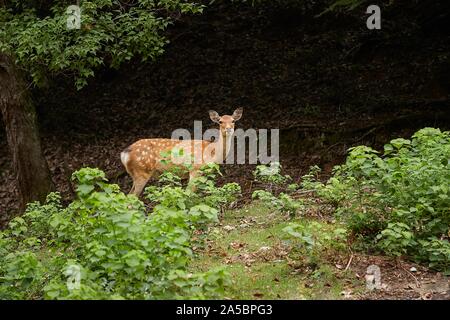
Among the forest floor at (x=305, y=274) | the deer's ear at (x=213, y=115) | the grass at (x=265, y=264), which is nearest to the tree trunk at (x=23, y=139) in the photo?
the deer's ear at (x=213, y=115)

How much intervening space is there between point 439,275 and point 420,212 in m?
0.69

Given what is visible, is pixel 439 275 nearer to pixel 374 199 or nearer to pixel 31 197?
pixel 374 199

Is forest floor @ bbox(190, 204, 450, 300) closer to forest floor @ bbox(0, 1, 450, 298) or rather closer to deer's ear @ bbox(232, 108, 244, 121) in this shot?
forest floor @ bbox(0, 1, 450, 298)

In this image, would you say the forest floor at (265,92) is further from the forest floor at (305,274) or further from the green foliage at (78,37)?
the green foliage at (78,37)

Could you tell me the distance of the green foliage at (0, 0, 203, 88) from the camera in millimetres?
9609

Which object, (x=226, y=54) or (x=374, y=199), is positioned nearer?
(x=374, y=199)

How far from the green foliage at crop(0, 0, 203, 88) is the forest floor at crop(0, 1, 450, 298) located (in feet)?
10.3

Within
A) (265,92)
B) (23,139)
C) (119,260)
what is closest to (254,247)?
(119,260)

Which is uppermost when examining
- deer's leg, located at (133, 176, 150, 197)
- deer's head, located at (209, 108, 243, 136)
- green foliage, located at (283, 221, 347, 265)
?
deer's head, located at (209, 108, 243, 136)

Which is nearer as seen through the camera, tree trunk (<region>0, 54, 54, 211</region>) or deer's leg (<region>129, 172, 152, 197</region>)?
deer's leg (<region>129, 172, 152, 197</region>)

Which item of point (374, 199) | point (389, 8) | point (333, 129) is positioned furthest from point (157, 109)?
point (374, 199)

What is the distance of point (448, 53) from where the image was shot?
14398 millimetres

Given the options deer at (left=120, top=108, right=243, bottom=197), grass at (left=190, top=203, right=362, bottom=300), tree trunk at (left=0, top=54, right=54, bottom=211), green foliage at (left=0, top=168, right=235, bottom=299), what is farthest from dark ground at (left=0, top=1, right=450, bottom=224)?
green foliage at (left=0, top=168, right=235, bottom=299)

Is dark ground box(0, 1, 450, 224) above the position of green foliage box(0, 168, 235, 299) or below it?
above
